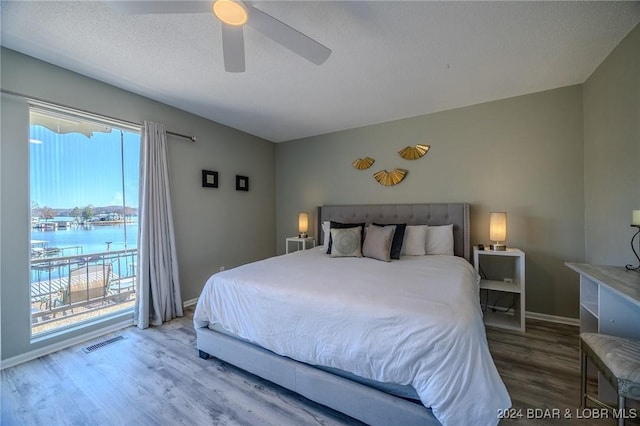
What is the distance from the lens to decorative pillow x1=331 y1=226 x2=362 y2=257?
9.51 ft

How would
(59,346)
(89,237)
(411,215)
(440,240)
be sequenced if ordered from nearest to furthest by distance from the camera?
(59,346)
(89,237)
(440,240)
(411,215)

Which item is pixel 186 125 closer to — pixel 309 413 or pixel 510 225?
pixel 309 413

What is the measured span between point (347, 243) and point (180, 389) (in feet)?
6.55

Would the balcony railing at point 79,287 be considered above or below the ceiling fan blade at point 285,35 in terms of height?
below

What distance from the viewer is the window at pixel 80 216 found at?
230 cm

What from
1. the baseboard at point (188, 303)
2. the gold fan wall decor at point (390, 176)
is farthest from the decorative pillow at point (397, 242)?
the baseboard at point (188, 303)

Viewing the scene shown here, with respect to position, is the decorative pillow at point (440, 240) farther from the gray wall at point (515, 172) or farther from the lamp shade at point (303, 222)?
the lamp shade at point (303, 222)

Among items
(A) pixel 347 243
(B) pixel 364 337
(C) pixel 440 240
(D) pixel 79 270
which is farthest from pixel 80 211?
(C) pixel 440 240

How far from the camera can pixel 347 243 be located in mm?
2928

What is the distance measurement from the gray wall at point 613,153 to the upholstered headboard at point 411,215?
43.6 inches

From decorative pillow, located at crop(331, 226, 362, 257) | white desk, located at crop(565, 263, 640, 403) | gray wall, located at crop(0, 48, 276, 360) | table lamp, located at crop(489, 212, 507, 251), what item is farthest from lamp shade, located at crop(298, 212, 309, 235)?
white desk, located at crop(565, 263, 640, 403)

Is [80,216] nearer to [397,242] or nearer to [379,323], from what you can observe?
[379,323]

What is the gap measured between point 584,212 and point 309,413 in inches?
133

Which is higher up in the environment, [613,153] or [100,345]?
[613,153]
